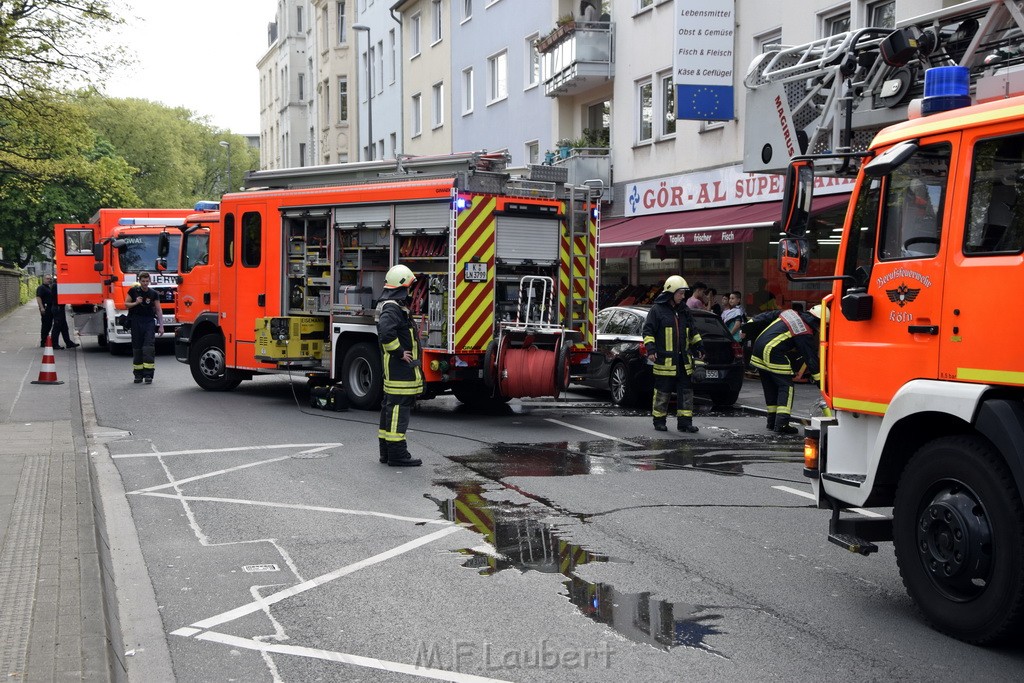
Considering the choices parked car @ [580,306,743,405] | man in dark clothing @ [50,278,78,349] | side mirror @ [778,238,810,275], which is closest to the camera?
side mirror @ [778,238,810,275]

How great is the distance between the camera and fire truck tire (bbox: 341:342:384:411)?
14.3 meters

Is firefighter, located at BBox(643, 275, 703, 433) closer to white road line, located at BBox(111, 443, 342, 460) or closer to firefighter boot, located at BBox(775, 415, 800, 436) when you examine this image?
firefighter boot, located at BBox(775, 415, 800, 436)

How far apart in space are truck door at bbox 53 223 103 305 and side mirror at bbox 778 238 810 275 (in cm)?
2459

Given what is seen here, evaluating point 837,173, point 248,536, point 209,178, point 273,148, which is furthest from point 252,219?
point 209,178

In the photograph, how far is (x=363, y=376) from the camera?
1466 cm

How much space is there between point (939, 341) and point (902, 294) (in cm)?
39

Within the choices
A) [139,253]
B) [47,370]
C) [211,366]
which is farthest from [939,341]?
[139,253]

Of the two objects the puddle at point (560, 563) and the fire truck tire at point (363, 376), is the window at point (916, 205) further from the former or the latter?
the fire truck tire at point (363, 376)

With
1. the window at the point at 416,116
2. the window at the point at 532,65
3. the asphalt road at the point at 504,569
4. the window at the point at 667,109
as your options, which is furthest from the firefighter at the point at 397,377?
the window at the point at 416,116

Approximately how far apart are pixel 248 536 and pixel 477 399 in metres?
7.72

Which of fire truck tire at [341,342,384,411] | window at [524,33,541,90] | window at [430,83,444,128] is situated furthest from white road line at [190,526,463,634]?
window at [430,83,444,128]

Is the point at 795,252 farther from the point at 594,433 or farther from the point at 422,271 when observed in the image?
the point at 422,271

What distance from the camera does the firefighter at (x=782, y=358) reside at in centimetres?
1310

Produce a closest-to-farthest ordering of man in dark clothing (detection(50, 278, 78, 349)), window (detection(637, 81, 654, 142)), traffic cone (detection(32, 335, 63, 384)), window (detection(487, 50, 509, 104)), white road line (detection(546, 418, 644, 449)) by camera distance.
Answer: white road line (detection(546, 418, 644, 449)), traffic cone (detection(32, 335, 63, 384)), man in dark clothing (detection(50, 278, 78, 349)), window (detection(637, 81, 654, 142)), window (detection(487, 50, 509, 104))
